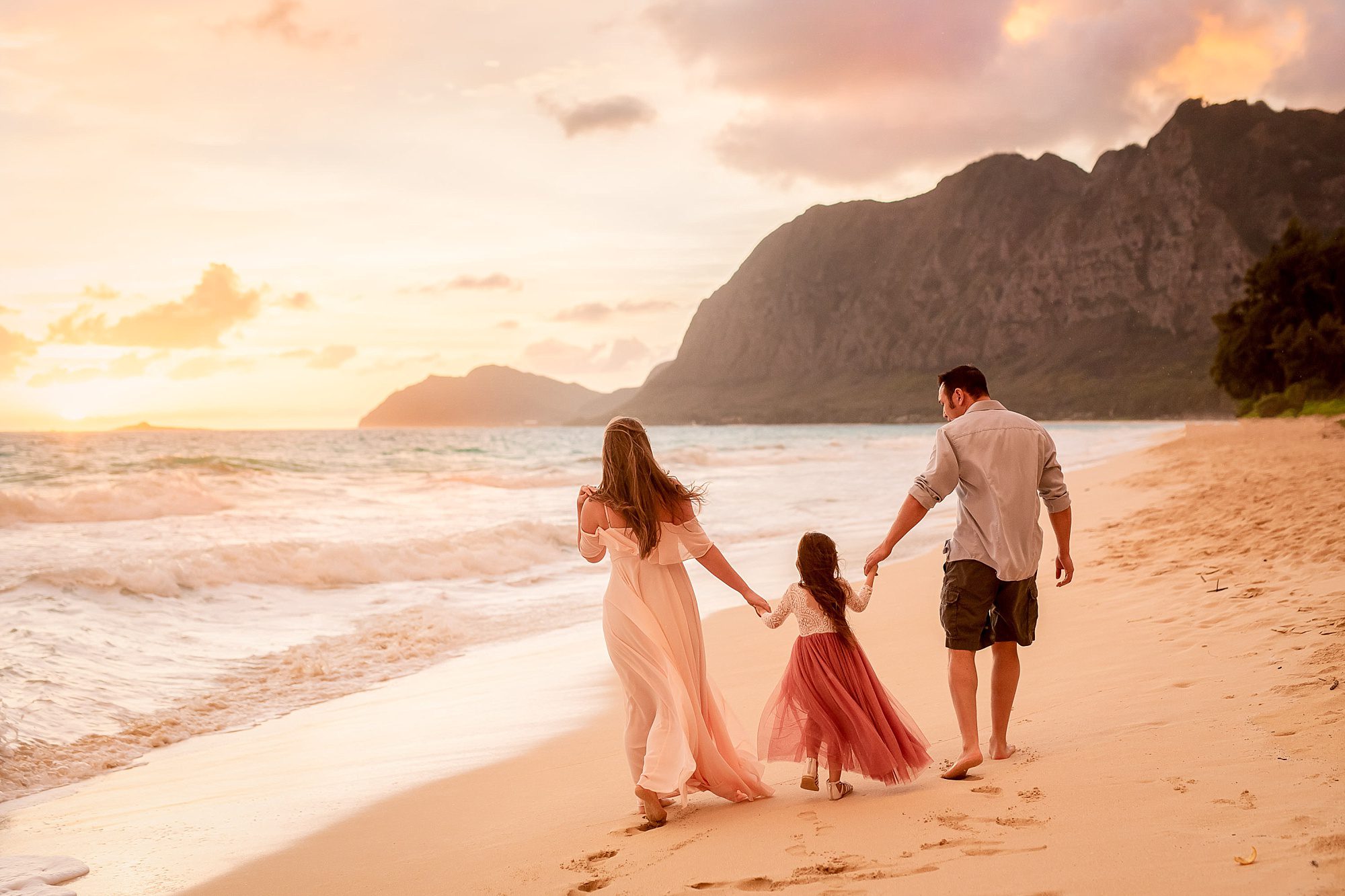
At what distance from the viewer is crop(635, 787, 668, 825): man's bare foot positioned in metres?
4.05

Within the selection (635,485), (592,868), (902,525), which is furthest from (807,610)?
(592,868)

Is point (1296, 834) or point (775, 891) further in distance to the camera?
point (775, 891)

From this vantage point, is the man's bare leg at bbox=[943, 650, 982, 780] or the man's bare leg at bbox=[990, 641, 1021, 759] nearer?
the man's bare leg at bbox=[943, 650, 982, 780]

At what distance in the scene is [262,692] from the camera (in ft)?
24.5

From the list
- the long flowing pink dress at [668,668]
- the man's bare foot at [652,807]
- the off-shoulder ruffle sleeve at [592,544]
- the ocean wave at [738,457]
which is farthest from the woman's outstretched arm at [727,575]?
the ocean wave at [738,457]

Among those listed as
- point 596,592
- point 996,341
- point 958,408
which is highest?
point 996,341

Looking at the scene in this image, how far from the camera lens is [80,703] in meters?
6.79

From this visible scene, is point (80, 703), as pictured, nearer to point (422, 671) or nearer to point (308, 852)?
point (422, 671)

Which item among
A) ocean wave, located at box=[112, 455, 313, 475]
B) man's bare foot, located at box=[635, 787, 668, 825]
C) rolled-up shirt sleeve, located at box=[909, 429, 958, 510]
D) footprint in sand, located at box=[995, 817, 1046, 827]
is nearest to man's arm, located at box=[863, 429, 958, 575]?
rolled-up shirt sleeve, located at box=[909, 429, 958, 510]

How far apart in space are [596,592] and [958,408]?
7.88 m

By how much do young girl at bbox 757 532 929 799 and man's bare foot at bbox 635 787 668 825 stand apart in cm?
54

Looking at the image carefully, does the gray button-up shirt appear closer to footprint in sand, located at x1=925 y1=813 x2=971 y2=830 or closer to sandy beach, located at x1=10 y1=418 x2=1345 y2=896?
sandy beach, located at x1=10 y1=418 x2=1345 y2=896

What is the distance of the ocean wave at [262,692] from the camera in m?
5.75

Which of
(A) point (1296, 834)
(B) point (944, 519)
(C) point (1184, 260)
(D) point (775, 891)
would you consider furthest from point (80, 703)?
(C) point (1184, 260)
